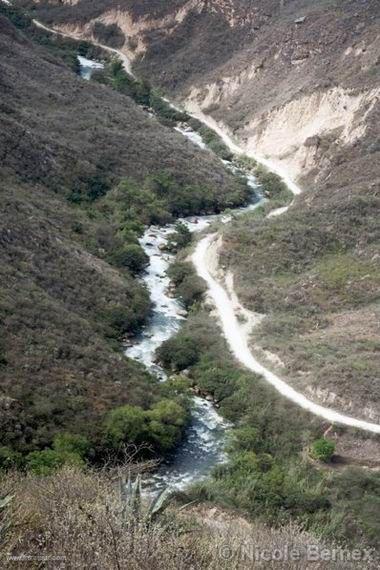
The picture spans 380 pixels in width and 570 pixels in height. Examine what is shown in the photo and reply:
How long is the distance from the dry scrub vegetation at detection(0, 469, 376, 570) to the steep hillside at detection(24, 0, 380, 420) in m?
16.5

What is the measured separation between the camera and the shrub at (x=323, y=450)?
88.5 ft

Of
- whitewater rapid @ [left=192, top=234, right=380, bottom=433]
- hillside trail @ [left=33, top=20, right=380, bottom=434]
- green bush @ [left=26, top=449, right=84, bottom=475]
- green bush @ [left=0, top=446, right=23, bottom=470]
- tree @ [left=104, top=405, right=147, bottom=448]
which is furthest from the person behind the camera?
hillside trail @ [left=33, top=20, right=380, bottom=434]

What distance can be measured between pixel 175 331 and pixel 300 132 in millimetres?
35371

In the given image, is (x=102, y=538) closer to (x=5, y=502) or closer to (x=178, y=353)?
(x=5, y=502)

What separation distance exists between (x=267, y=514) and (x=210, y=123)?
204 feet

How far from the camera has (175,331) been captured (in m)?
37.6

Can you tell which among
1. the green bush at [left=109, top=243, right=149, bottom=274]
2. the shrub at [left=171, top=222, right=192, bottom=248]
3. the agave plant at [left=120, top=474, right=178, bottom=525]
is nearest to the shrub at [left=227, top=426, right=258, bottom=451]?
the agave plant at [left=120, top=474, right=178, bottom=525]

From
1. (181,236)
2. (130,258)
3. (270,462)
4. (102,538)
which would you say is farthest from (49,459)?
(181,236)

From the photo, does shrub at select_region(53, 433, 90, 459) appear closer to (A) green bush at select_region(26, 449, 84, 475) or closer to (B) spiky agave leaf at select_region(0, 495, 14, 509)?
(A) green bush at select_region(26, 449, 84, 475)

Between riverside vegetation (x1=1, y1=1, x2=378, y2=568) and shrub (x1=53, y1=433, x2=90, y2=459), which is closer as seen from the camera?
riverside vegetation (x1=1, y1=1, x2=378, y2=568)

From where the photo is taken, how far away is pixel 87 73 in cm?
9181

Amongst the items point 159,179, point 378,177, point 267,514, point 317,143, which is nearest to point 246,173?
point 317,143

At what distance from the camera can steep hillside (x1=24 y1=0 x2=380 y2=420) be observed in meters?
34.5

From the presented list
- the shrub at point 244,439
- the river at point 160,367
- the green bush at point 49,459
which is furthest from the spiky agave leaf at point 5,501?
the shrub at point 244,439
